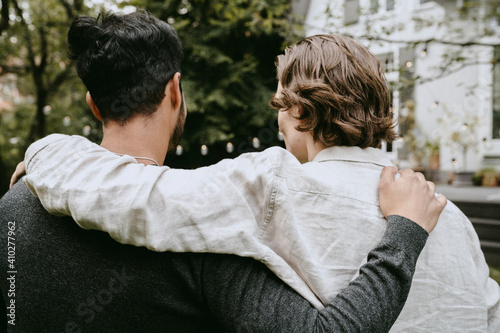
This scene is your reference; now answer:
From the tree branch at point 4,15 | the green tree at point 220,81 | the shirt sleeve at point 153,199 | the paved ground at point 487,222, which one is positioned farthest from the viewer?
the green tree at point 220,81

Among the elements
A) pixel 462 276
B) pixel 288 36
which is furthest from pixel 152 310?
pixel 288 36

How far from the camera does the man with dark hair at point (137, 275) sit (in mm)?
862

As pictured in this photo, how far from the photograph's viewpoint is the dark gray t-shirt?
0.86 meters

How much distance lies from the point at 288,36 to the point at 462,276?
178 inches

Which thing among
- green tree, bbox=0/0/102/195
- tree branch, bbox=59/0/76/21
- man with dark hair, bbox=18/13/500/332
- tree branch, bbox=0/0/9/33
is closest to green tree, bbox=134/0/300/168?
tree branch, bbox=59/0/76/21

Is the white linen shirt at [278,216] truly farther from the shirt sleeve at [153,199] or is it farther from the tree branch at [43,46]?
the tree branch at [43,46]

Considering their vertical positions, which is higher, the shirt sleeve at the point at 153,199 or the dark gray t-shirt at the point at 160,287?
the shirt sleeve at the point at 153,199

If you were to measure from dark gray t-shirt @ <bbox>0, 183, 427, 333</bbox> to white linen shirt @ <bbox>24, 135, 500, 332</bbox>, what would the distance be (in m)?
0.06

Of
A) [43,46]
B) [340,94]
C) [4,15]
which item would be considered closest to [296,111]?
[340,94]

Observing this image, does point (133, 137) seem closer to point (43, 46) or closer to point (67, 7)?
point (67, 7)

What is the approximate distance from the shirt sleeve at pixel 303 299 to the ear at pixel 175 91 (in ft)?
1.97

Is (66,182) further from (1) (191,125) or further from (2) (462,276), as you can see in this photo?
(1) (191,125)

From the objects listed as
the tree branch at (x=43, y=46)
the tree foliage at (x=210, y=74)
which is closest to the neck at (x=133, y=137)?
the tree foliage at (x=210, y=74)

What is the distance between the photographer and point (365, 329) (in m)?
0.83
